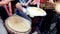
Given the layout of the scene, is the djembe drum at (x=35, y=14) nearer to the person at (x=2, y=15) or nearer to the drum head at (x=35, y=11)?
the drum head at (x=35, y=11)

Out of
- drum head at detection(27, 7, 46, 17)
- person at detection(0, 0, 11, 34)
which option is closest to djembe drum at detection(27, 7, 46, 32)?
drum head at detection(27, 7, 46, 17)

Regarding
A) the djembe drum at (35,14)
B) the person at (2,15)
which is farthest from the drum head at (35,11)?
the person at (2,15)

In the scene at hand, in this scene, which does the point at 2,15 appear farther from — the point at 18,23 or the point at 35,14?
the point at 35,14

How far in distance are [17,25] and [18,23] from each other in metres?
0.03

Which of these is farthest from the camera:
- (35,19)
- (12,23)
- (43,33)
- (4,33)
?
(43,33)

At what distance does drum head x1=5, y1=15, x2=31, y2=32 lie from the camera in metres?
1.17

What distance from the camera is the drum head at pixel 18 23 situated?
1171 mm

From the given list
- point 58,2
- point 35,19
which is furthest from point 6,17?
point 58,2

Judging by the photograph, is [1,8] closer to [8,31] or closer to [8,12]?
[8,12]

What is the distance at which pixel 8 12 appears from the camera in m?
1.25

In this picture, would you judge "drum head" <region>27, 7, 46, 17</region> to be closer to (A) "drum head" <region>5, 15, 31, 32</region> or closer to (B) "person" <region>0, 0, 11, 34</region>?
(A) "drum head" <region>5, 15, 31, 32</region>

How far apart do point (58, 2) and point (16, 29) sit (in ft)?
1.78

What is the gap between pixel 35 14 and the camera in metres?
1.27

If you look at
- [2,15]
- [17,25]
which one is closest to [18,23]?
[17,25]
